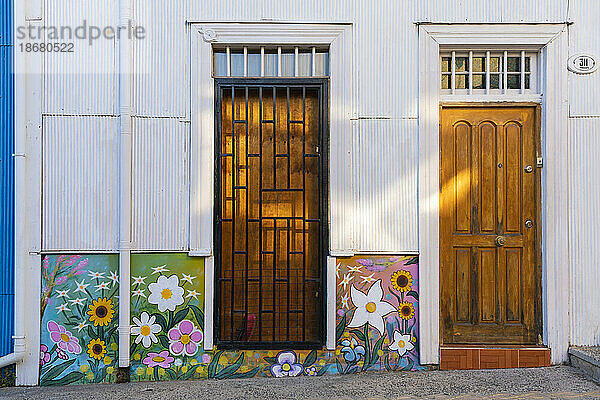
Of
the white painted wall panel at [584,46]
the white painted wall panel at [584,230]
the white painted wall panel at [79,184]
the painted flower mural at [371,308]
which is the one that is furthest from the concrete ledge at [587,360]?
the white painted wall panel at [79,184]

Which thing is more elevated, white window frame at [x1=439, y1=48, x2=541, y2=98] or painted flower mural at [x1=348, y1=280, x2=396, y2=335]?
white window frame at [x1=439, y1=48, x2=541, y2=98]

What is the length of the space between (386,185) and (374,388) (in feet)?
5.70

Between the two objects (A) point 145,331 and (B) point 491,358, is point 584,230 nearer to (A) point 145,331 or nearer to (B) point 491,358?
(B) point 491,358

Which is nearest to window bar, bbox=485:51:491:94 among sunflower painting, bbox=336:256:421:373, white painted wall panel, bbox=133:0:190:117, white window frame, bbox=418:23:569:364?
white window frame, bbox=418:23:569:364

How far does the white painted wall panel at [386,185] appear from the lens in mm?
5383

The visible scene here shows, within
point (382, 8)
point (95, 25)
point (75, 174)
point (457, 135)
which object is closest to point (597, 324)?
point (457, 135)

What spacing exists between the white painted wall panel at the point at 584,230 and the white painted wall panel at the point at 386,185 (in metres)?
1.40

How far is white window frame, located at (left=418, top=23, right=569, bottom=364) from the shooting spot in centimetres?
536

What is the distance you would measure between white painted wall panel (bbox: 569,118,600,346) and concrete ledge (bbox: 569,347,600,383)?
0.38ft

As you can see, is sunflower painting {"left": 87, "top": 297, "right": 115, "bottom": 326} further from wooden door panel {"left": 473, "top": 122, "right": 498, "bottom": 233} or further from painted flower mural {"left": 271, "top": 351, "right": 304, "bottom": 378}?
wooden door panel {"left": 473, "top": 122, "right": 498, "bottom": 233}

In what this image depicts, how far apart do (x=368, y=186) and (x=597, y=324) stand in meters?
2.37

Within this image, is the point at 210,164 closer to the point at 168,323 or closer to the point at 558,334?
the point at 168,323

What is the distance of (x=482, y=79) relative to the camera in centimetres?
555

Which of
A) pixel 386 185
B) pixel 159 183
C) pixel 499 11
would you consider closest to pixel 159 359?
pixel 159 183
